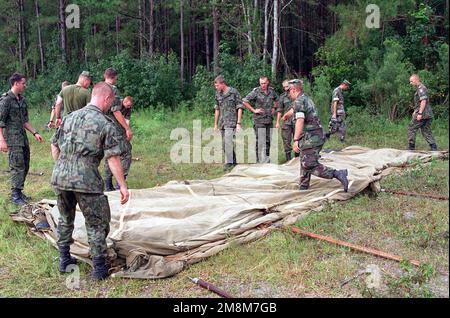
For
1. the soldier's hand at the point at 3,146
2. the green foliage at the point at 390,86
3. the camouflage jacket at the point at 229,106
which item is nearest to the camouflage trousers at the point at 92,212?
the soldier's hand at the point at 3,146

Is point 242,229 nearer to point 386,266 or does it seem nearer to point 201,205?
point 201,205

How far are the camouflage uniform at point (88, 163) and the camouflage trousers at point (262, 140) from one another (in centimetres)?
548

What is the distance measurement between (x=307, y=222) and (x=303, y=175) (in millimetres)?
1233

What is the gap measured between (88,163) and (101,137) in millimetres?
257

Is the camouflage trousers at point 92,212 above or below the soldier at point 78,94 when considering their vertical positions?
below

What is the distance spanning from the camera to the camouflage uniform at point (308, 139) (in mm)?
6223

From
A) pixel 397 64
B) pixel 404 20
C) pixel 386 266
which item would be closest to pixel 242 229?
pixel 386 266

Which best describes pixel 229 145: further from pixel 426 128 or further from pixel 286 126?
pixel 426 128

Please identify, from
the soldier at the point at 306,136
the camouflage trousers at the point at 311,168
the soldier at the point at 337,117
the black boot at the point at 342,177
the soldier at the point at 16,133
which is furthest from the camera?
the soldier at the point at 337,117

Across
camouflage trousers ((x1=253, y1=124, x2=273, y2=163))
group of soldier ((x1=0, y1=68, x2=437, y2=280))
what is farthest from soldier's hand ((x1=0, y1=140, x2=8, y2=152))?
camouflage trousers ((x1=253, y1=124, x2=273, y2=163))

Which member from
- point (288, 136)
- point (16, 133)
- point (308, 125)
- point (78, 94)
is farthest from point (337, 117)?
point (16, 133)

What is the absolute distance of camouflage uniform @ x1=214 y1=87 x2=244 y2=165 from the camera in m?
8.91

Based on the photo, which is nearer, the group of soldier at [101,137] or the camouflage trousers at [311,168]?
the group of soldier at [101,137]

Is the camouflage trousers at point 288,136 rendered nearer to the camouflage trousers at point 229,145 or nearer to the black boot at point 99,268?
the camouflage trousers at point 229,145
